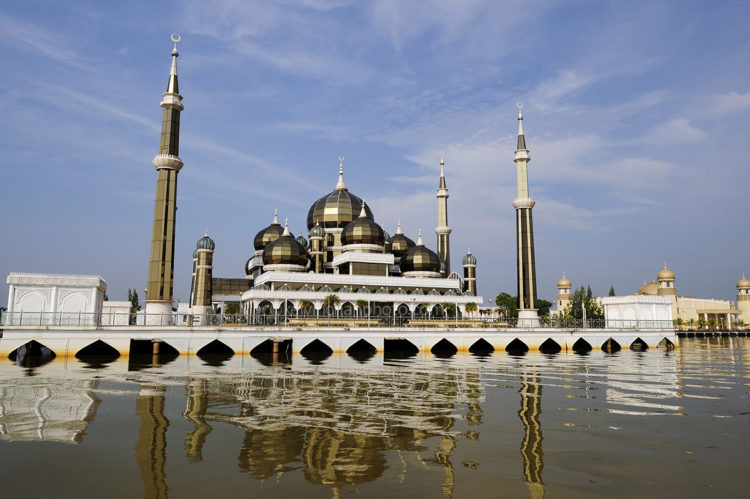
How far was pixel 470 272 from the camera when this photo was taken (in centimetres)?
6888

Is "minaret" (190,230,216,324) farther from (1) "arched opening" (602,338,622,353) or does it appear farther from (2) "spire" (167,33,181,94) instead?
(1) "arched opening" (602,338,622,353)

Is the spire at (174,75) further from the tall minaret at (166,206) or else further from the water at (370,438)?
the water at (370,438)

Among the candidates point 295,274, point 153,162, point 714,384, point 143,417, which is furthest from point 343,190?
point 143,417

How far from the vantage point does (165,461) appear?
28.1ft

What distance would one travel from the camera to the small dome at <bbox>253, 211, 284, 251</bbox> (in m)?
68.2

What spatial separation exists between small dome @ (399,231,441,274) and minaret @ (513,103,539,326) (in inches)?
404

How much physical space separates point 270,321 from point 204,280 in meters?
30.1

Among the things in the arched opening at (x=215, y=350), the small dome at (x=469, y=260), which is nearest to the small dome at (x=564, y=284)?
the small dome at (x=469, y=260)

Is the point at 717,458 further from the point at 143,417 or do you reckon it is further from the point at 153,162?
the point at 153,162

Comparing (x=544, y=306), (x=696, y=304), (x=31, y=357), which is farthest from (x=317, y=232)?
(x=696, y=304)

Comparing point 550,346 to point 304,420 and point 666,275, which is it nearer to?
point 304,420

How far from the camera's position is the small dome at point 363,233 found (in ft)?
191

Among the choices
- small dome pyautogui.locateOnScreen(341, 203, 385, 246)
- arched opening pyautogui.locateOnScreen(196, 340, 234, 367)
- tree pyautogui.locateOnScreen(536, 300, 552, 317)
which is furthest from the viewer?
tree pyautogui.locateOnScreen(536, 300, 552, 317)

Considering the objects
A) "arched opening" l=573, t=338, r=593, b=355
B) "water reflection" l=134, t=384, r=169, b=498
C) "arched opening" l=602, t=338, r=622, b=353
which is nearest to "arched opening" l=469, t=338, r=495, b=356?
"arched opening" l=573, t=338, r=593, b=355
